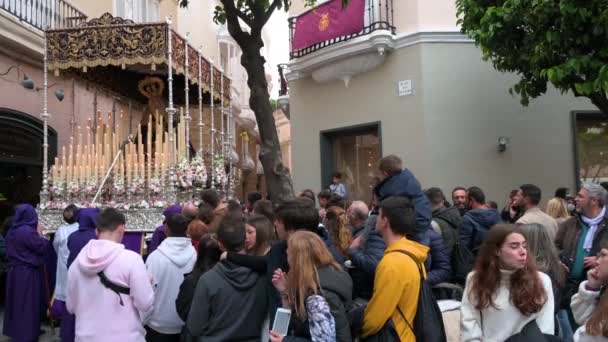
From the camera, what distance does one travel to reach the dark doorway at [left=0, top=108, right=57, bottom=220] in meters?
11.5

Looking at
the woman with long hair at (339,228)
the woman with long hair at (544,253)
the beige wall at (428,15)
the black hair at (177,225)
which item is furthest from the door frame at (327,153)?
the woman with long hair at (544,253)

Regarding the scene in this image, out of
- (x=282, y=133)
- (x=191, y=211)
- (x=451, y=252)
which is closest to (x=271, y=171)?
(x=191, y=211)

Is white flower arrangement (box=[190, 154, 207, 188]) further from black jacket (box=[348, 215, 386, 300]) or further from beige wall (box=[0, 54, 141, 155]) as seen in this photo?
black jacket (box=[348, 215, 386, 300])

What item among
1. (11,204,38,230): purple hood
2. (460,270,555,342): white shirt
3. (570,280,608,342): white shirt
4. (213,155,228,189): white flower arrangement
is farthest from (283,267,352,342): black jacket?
(213,155,228,189): white flower arrangement

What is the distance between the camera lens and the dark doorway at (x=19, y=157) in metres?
11.5

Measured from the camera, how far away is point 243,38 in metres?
7.14

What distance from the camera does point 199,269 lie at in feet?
13.9

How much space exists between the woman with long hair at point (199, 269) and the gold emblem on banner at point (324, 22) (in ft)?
31.3

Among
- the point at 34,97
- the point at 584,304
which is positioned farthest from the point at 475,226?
the point at 34,97

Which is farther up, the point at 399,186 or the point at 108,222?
the point at 399,186

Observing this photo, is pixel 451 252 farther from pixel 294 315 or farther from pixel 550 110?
pixel 550 110

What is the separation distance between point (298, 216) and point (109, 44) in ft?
25.2

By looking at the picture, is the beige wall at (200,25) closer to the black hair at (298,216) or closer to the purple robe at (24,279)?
the purple robe at (24,279)

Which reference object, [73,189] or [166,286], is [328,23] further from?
[166,286]
